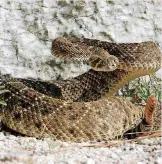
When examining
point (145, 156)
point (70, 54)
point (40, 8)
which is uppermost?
point (40, 8)

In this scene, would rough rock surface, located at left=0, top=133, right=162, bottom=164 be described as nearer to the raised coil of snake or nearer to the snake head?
the raised coil of snake

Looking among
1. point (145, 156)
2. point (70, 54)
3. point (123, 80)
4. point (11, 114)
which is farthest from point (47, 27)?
point (145, 156)

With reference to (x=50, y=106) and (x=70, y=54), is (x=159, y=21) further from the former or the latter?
(x=50, y=106)

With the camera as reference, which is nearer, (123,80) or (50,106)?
(50,106)

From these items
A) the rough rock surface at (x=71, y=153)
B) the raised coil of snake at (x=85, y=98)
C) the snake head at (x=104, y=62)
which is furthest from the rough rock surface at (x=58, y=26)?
the rough rock surface at (x=71, y=153)

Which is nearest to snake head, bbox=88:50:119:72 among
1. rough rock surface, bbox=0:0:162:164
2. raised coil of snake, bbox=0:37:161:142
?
raised coil of snake, bbox=0:37:161:142

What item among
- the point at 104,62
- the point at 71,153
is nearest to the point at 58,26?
the point at 104,62

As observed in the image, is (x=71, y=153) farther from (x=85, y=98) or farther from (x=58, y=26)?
(x=58, y=26)
